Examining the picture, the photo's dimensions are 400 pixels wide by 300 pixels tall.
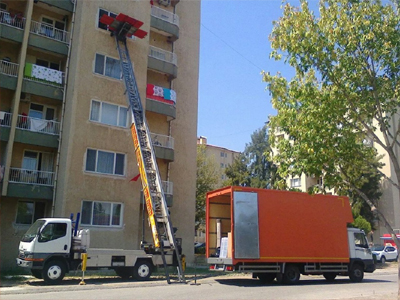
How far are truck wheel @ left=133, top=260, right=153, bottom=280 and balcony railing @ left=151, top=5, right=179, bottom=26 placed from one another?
58.3 feet

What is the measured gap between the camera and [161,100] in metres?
26.7

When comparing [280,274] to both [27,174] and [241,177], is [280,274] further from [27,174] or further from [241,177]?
[241,177]

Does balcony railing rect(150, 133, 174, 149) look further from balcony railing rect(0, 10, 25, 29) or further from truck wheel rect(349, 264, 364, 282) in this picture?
truck wheel rect(349, 264, 364, 282)

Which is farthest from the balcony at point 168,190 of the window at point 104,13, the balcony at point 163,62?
the window at point 104,13

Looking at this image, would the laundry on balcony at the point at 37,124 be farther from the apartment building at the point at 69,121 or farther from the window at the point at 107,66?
the window at the point at 107,66

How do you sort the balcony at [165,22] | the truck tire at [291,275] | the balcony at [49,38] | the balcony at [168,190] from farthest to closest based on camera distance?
the balcony at [165,22]
the balcony at [168,190]
the balcony at [49,38]
the truck tire at [291,275]

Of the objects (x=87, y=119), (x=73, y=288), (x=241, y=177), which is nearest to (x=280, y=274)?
(x=73, y=288)

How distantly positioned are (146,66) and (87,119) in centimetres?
547

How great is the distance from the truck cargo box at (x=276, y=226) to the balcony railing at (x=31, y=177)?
970cm

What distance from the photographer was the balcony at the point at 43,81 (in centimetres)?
2211

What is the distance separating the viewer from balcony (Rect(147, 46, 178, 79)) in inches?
1054

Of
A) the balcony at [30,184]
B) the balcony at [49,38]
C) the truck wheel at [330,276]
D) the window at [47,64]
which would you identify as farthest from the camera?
the window at [47,64]

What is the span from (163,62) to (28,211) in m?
12.7

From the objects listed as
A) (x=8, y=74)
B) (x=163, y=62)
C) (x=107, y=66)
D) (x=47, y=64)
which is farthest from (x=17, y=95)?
(x=163, y=62)
